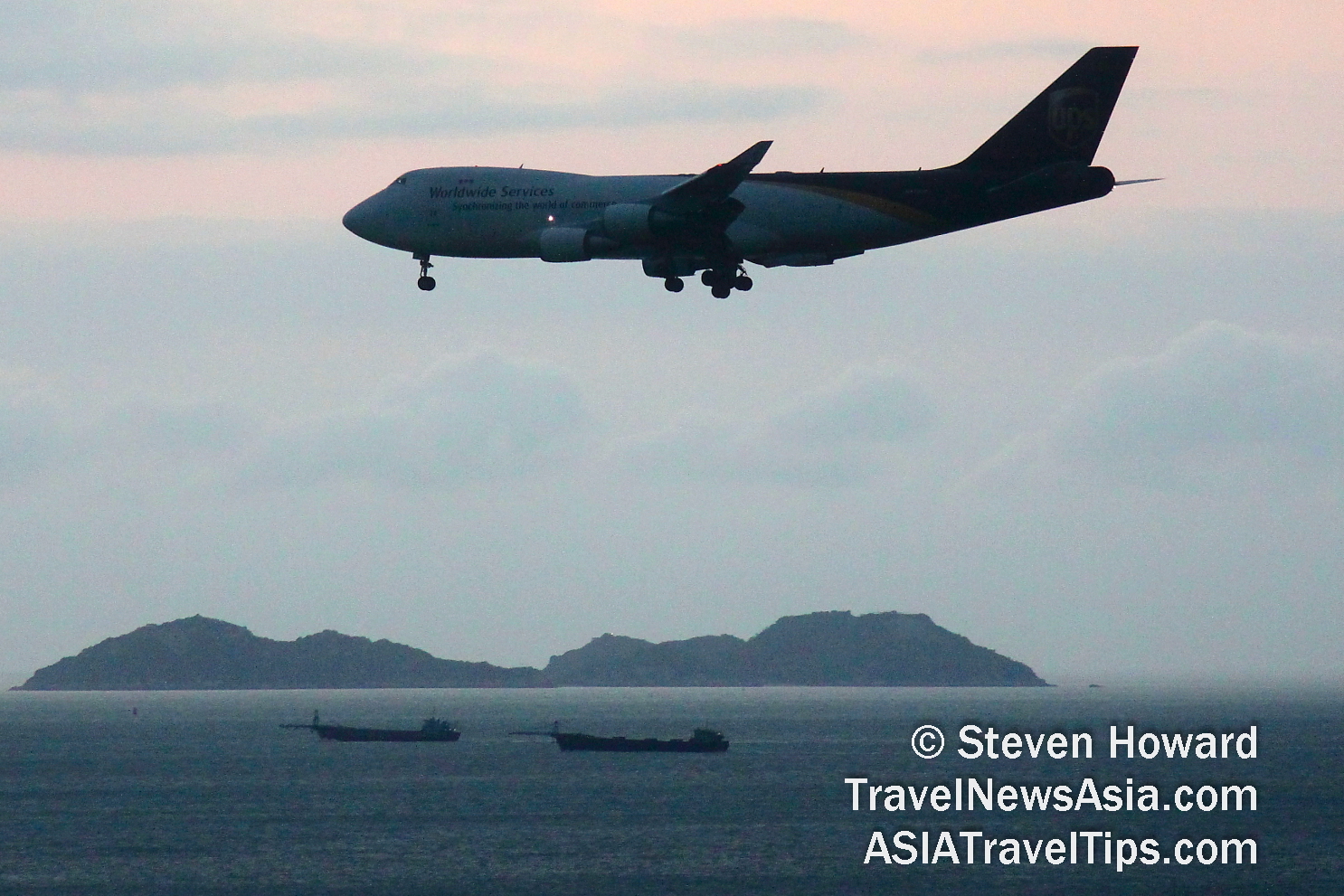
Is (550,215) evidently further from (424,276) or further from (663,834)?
(663,834)

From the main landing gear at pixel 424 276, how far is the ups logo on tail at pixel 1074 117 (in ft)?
89.0

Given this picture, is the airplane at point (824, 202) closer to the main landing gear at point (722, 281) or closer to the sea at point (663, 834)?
the main landing gear at point (722, 281)

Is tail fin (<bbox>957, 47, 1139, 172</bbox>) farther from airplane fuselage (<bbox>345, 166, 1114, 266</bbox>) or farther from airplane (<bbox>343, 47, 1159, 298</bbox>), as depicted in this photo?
airplane fuselage (<bbox>345, 166, 1114, 266</bbox>)

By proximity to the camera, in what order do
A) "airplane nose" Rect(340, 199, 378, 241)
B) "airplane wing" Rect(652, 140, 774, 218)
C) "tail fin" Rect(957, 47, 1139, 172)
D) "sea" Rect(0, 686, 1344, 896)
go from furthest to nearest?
"sea" Rect(0, 686, 1344, 896)
"airplane nose" Rect(340, 199, 378, 241)
"tail fin" Rect(957, 47, 1139, 172)
"airplane wing" Rect(652, 140, 774, 218)

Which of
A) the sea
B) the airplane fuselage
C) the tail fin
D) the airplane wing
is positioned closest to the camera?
the airplane wing

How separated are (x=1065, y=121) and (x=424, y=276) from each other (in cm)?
2813

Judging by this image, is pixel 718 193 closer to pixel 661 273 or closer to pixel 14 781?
pixel 661 273

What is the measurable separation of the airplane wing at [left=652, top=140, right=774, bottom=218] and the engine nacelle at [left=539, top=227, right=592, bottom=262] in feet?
11.3

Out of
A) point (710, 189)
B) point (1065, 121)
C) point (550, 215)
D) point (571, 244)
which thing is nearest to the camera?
point (710, 189)

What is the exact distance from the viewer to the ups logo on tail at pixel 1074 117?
70375 mm

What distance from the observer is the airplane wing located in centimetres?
6812

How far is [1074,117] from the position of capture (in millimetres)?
70750

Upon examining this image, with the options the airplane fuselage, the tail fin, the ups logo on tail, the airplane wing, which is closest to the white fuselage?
the airplane fuselage

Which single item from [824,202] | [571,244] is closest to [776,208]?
[824,202]
